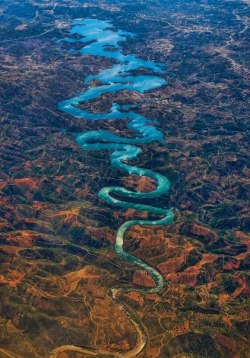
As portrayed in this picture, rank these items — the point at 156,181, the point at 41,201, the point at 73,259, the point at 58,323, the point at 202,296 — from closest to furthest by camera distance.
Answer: the point at 58,323, the point at 202,296, the point at 73,259, the point at 41,201, the point at 156,181

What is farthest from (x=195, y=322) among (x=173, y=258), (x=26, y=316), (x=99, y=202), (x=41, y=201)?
(x=41, y=201)

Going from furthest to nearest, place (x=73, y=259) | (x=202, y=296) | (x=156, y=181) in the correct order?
(x=156, y=181) < (x=73, y=259) < (x=202, y=296)

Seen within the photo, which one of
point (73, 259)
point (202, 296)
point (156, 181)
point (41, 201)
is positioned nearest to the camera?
point (202, 296)

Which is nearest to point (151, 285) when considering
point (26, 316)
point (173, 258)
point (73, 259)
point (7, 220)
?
point (173, 258)

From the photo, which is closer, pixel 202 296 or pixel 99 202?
pixel 202 296

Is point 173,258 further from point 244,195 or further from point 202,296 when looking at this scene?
point 244,195

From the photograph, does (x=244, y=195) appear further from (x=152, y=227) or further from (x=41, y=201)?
(x=41, y=201)

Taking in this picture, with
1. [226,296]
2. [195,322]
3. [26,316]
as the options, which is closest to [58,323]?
[26,316]

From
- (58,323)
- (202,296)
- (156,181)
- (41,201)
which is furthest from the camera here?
(156,181)
